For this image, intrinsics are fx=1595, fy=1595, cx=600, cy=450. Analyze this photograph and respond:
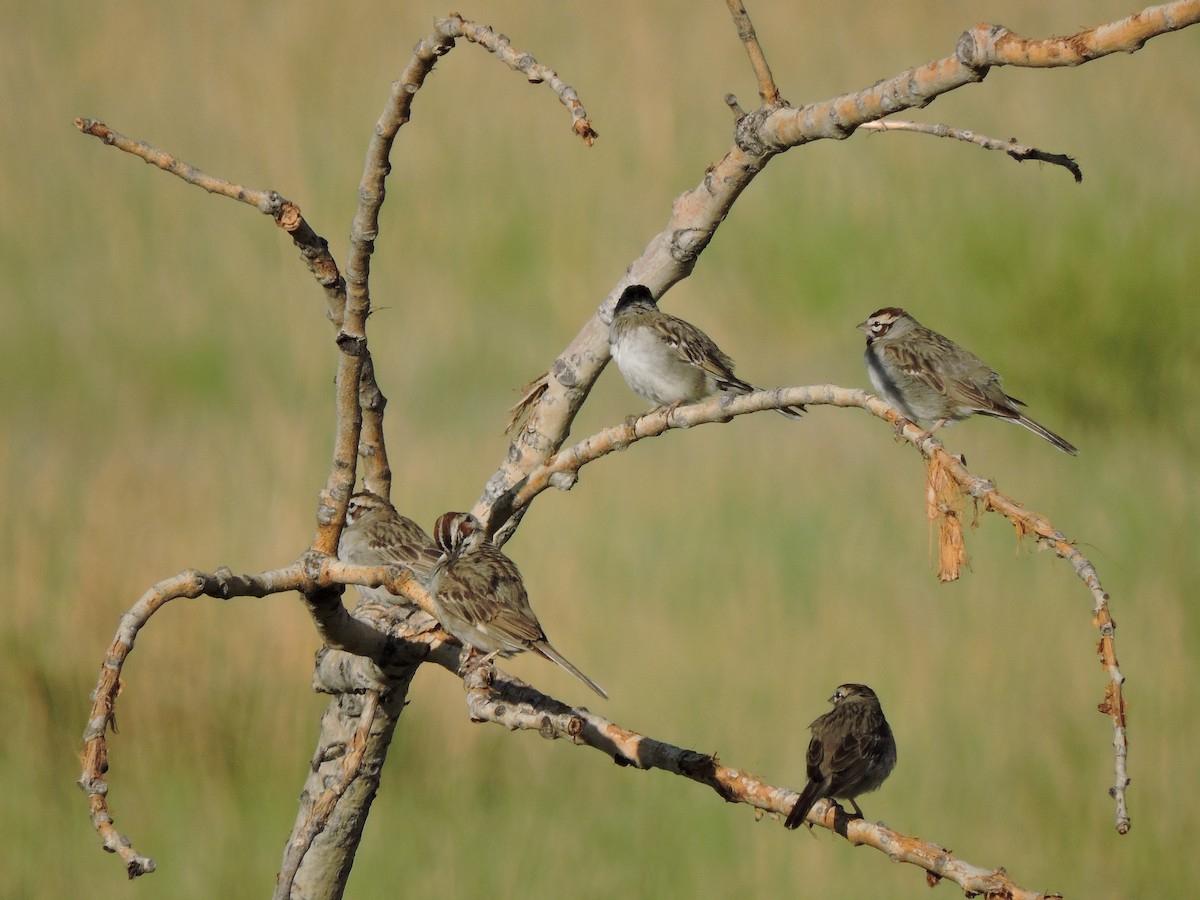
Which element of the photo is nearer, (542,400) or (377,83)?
(542,400)

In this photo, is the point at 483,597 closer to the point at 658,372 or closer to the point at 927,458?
the point at 658,372

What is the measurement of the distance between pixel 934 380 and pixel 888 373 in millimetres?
449

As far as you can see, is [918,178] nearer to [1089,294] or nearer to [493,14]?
[1089,294]

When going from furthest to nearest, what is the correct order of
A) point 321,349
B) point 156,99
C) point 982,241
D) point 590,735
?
1. point 156,99
2. point 982,241
3. point 321,349
4. point 590,735

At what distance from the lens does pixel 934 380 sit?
30.7 ft

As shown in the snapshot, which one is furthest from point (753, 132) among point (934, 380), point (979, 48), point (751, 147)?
point (934, 380)

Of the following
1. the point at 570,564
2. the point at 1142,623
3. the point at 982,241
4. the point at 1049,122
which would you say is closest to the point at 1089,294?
the point at 982,241

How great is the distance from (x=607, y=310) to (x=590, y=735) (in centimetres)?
215

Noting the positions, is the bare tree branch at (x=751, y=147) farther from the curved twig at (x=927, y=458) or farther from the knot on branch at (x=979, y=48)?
the curved twig at (x=927, y=458)

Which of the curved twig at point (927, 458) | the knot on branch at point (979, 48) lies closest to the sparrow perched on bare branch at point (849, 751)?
the curved twig at point (927, 458)

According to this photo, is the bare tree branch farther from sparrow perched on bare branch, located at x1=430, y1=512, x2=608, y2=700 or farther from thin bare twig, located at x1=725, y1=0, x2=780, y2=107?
sparrow perched on bare branch, located at x1=430, y1=512, x2=608, y2=700

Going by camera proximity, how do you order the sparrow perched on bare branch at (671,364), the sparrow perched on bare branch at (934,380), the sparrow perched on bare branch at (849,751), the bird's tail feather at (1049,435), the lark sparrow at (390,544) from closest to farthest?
the sparrow perched on bare branch at (849,751) → the bird's tail feather at (1049,435) → the sparrow perched on bare branch at (671,364) → the sparrow perched on bare branch at (934,380) → the lark sparrow at (390,544)

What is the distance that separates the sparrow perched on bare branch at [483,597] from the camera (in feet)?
25.1

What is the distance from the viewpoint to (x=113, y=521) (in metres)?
13.5
